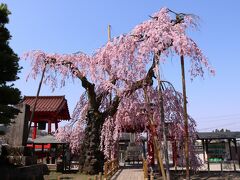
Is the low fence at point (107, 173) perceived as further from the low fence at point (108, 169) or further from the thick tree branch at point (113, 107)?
the thick tree branch at point (113, 107)

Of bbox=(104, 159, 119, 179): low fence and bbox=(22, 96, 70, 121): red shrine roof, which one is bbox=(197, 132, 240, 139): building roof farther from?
bbox=(22, 96, 70, 121): red shrine roof

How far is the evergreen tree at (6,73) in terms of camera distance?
13.8 metres

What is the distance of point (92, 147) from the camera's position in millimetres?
19078

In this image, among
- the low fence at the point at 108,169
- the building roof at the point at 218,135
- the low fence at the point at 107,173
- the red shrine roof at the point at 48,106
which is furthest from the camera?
the red shrine roof at the point at 48,106

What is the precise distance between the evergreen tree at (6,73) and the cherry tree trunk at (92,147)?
252 inches

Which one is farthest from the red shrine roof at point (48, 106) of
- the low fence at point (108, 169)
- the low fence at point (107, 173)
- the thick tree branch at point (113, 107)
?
the low fence at point (107, 173)

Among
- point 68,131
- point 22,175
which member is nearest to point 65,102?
point 68,131

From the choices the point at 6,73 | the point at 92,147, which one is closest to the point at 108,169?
the point at 92,147

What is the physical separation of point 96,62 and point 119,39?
2.80 meters

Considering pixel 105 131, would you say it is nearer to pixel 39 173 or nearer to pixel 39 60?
pixel 39 173

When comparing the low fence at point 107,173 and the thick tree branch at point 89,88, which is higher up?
the thick tree branch at point 89,88

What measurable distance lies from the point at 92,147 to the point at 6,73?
7.71 m

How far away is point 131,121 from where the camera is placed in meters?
19.8

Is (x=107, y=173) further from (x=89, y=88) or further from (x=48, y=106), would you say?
(x=48, y=106)
